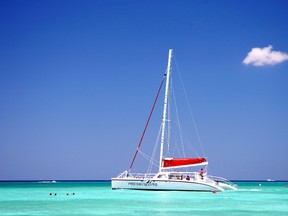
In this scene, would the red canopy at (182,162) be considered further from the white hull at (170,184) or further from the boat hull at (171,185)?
the boat hull at (171,185)

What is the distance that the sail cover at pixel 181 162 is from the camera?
37344 mm

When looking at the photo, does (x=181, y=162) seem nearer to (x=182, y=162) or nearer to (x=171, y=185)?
(x=182, y=162)

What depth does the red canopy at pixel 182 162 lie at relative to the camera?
37.3m

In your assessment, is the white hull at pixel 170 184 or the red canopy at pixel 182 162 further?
the red canopy at pixel 182 162

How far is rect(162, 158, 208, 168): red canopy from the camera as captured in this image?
37.3 meters

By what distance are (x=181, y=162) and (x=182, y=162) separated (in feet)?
0.29

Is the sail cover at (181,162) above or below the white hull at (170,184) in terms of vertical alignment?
above

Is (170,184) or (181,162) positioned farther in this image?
(181,162)

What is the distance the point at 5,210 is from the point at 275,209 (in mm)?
15086

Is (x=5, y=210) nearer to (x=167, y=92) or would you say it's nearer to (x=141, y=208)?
(x=141, y=208)

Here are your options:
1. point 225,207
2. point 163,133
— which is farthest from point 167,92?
point 225,207

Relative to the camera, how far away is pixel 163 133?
38344mm

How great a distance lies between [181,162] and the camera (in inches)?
1478

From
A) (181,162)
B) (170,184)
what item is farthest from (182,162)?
(170,184)
